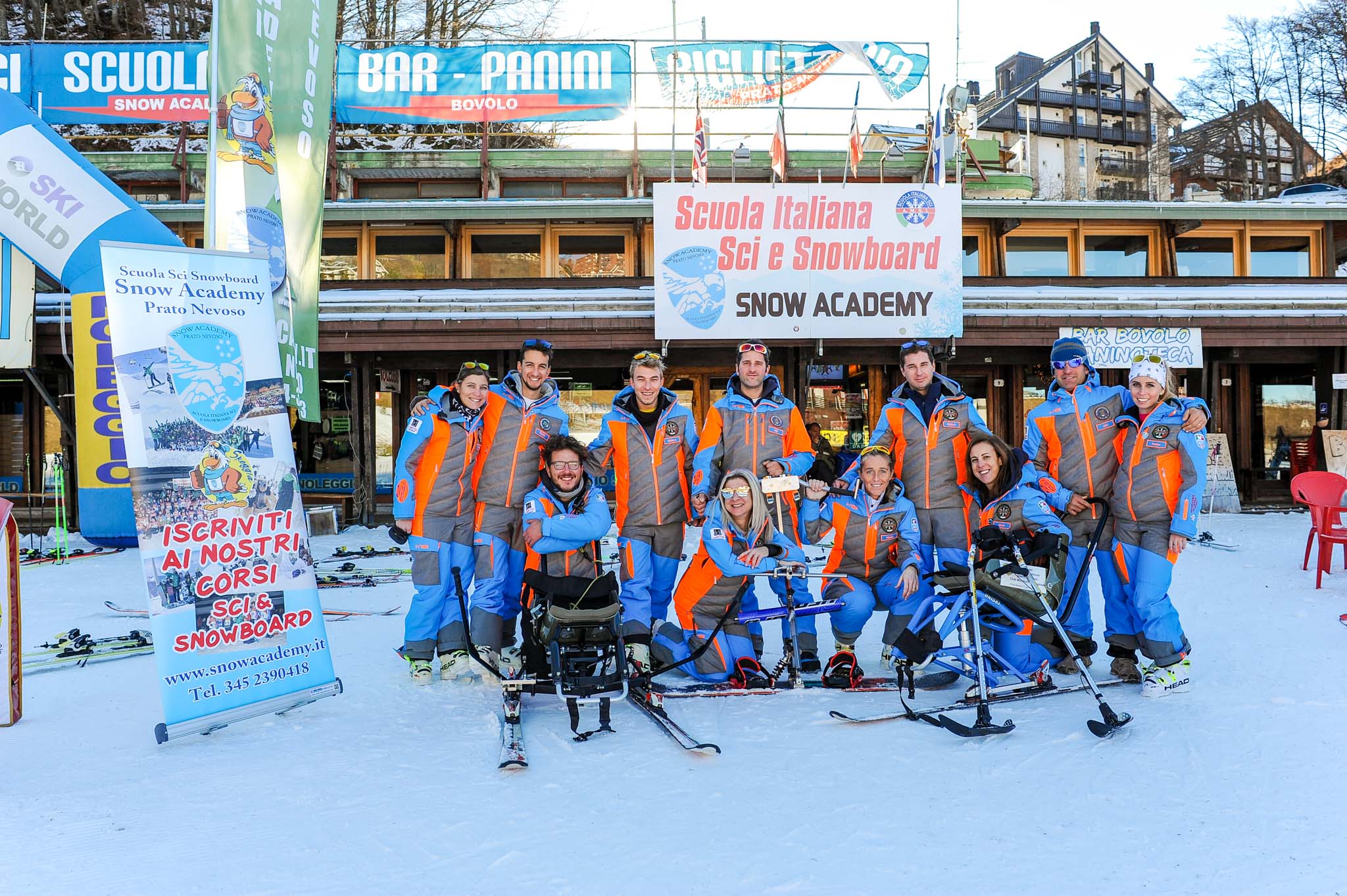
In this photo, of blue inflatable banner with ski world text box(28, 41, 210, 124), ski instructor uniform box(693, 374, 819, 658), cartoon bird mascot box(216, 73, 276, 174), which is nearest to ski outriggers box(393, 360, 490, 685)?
ski instructor uniform box(693, 374, 819, 658)

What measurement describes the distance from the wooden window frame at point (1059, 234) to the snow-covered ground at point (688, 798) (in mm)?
10837

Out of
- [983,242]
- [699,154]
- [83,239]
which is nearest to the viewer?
[83,239]

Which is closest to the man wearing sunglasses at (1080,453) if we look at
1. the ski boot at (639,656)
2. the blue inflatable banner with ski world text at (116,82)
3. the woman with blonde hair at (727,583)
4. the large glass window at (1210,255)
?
the woman with blonde hair at (727,583)

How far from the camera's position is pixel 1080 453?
4629mm

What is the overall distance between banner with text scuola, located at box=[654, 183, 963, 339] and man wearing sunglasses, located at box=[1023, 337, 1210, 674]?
6666 mm

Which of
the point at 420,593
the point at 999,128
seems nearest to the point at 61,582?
the point at 420,593

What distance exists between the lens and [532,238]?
14.0 m

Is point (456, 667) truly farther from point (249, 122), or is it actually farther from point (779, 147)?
point (779, 147)

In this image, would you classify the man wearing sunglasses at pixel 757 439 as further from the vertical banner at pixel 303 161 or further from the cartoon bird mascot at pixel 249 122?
the cartoon bird mascot at pixel 249 122

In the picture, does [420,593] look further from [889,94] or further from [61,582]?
[889,94]

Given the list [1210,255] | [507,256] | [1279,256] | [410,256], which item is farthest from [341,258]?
[1279,256]

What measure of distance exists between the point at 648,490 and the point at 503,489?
2.67ft

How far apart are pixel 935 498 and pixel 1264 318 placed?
10.7 meters

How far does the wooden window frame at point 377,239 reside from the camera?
44.9ft
